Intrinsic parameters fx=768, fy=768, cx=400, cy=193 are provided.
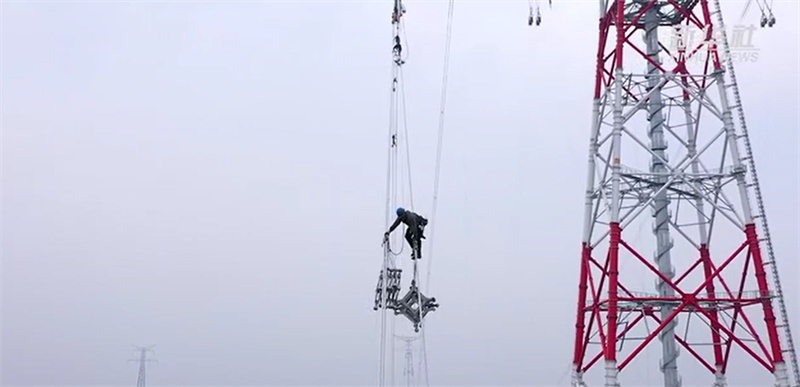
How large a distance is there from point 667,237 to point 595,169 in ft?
11.6

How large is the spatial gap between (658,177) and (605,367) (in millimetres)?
6909

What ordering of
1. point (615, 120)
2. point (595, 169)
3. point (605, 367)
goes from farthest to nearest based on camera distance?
point (595, 169) → point (615, 120) → point (605, 367)

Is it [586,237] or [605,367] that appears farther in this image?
[586,237]

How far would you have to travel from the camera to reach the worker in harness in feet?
65.0

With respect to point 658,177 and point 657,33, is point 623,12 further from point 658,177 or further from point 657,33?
point 658,177

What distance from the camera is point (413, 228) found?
65.6 feet

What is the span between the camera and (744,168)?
1009 inches

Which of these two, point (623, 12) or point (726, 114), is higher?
point (623, 12)

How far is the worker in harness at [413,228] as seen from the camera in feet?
65.0

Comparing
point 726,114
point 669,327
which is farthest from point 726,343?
point 726,114

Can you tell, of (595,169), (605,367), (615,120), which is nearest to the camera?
(605,367)

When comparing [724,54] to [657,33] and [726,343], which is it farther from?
[726,343]

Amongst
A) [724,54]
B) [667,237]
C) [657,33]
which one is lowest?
[667,237]

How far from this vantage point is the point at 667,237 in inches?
1076
